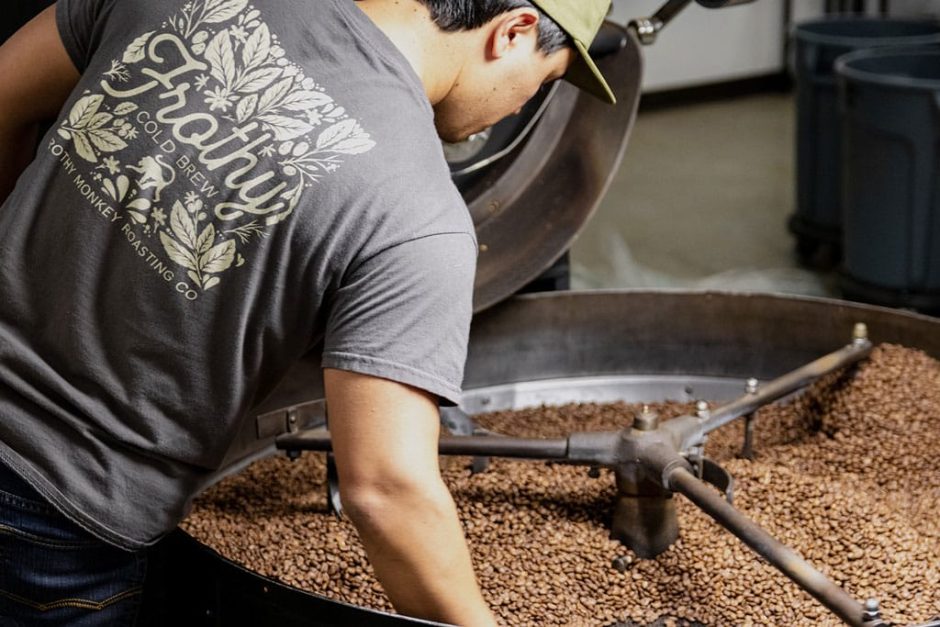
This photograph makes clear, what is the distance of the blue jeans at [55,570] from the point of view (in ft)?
3.55

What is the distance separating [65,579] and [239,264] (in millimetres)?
377

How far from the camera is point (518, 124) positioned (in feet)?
5.76

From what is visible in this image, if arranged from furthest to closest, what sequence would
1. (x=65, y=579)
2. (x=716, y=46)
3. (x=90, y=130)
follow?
(x=716, y=46)
(x=65, y=579)
(x=90, y=130)

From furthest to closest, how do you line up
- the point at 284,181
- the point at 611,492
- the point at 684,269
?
the point at 684,269 → the point at 611,492 → the point at 284,181

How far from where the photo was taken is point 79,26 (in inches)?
45.6

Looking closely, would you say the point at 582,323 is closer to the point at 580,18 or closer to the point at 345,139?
the point at 580,18

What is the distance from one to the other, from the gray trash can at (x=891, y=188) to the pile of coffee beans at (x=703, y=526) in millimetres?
1530

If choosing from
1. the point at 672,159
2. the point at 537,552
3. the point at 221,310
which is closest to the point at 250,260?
the point at 221,310

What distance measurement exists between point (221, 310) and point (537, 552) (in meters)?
0.52

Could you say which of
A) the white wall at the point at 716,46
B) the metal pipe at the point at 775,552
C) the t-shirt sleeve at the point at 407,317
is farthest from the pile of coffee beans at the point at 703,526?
the white wall at the point at 716,46

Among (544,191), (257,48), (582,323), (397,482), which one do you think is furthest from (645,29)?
(397,482)

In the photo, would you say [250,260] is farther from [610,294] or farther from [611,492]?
[610,294]

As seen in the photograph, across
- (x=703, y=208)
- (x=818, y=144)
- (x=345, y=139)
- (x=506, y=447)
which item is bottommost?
(x=703, y=208)

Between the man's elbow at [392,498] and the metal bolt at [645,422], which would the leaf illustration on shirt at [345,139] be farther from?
the metal bolt at [645,422]
